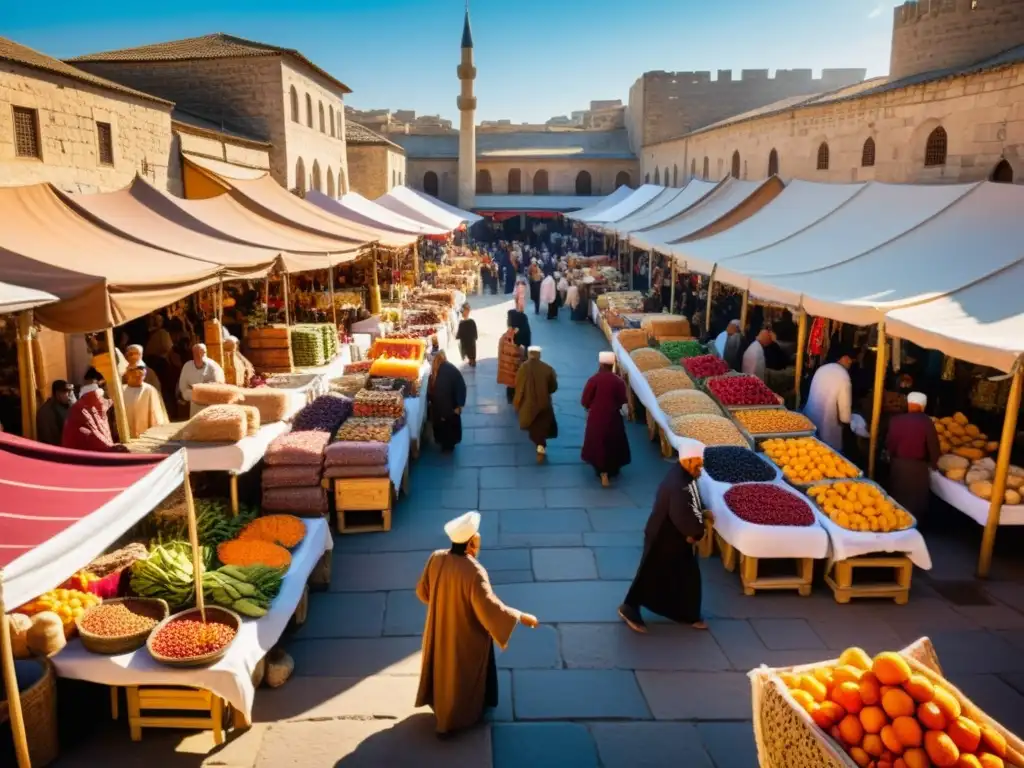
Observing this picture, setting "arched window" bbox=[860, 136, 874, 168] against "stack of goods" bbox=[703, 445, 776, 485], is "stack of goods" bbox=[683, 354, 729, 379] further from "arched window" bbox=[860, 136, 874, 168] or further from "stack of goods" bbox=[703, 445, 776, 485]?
"arched window" bbox=[860, 136, 874, 168]

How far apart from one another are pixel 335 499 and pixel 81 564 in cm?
400

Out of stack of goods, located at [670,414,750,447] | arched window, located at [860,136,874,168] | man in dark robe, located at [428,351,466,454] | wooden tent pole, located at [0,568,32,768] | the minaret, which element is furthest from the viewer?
the minaret

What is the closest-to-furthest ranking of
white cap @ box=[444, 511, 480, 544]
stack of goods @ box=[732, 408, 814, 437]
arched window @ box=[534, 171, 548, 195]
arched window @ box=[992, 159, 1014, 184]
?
A: white cap @ box=[444, 511, 480, 544]
stack of goods @ box=[732, 408, 814, 437]
arched window @ box=[992, 159, 1014, 184]
arched window @ box=[534, 171, 548, 195]

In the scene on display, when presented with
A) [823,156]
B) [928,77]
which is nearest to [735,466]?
[928,77]

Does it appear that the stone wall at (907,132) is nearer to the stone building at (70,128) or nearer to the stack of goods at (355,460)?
the stack of goods at (355,460)

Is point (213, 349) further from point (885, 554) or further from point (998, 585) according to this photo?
point (998, 585)

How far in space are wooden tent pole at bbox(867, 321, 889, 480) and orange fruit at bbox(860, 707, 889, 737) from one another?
516 centimetres

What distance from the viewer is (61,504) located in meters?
3.56

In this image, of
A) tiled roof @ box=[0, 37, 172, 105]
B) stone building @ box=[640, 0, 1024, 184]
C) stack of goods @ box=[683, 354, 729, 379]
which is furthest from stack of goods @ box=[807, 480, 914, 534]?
tiled roof @ box=[0, 37, 172, 105]

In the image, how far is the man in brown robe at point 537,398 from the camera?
30.6ft

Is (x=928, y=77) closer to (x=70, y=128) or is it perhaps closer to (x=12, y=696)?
(x=70, y=128)

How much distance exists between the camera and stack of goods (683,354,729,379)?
10250 millimetres

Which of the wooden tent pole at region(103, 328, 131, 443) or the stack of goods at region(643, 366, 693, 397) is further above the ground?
the wooden tent pole at region(103, 328, 131, 443)

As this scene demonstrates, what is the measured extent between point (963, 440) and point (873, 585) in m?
2.61
